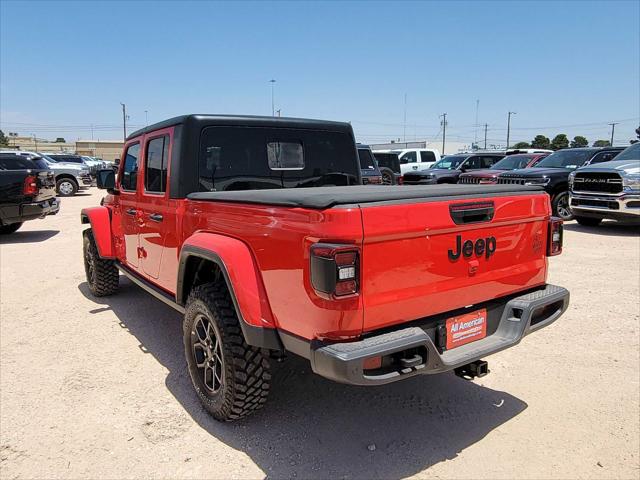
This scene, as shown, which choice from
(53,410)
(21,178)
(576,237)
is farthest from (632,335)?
(21,178)

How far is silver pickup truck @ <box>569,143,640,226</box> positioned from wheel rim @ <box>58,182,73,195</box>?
20401 mm

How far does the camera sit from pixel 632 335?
15.4ft

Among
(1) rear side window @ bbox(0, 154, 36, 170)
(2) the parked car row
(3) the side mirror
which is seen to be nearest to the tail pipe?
(3) the side mirror

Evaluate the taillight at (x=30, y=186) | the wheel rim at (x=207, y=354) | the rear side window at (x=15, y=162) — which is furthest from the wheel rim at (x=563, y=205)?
the rear side window at (x=15, y=162)

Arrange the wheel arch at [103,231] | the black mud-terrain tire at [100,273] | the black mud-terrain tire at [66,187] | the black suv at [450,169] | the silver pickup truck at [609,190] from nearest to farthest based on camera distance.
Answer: the wheel arch at [103,231]
the black mud-terrain tire at [100,273]
the silver pickup truck at [609,190]
the black suv at [450,169]
the black mud-terrain tire at [66,187]

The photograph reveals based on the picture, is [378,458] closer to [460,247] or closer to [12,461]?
[460,247]

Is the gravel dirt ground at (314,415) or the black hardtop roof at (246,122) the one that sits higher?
the black hardtop roof at (246,122)

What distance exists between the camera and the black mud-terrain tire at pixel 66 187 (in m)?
22.5

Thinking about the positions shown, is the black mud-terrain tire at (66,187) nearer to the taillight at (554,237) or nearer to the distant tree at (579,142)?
the taillight at (554,237)

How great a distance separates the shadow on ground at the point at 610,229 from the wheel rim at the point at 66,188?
2032 centimetres

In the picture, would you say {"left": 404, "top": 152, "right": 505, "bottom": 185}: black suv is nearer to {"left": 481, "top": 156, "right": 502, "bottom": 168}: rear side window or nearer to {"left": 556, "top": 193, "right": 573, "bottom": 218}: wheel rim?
{"left": 481, "top": 156, "right": 502, "bottom": 168}: rear side window

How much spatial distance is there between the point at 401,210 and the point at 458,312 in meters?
0.78

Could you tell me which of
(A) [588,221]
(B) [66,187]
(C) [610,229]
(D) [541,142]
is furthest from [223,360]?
(D) [541,142]

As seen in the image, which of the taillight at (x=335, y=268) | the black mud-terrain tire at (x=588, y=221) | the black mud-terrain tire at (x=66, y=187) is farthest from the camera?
the black mud-terrain tire at (x=66, y=187)
